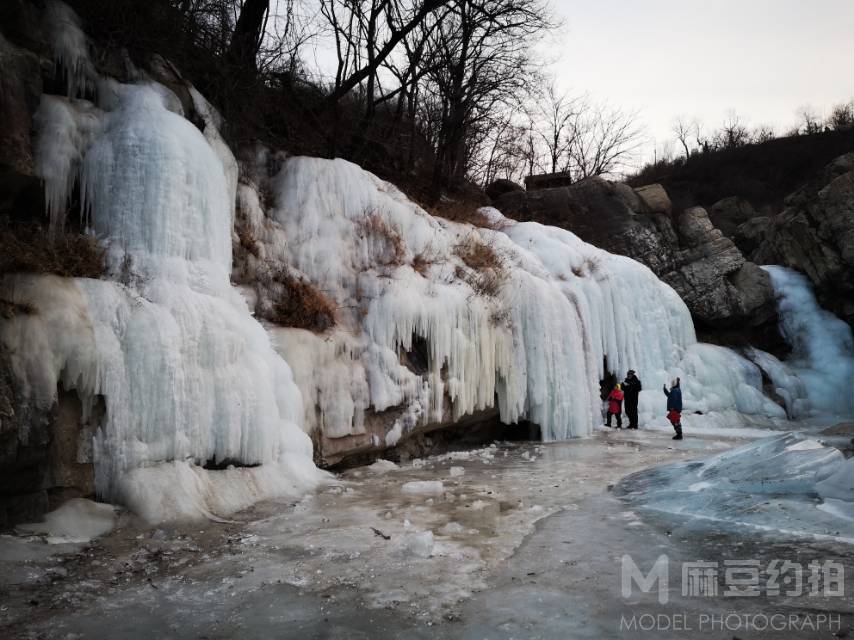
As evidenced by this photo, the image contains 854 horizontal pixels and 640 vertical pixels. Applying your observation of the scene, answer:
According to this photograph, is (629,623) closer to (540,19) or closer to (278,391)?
(278,391)

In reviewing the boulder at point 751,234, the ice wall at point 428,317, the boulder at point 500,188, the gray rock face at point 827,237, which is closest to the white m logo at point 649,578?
the ice wall at point 428,317

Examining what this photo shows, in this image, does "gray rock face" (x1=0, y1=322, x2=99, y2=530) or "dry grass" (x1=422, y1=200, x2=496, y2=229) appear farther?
"dry grass" (x1=422, y1=200, x2=496, y2=229)

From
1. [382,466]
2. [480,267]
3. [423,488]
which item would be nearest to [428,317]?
[480,267]

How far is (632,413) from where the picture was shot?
12.8 metres

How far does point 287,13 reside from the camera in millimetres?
11828

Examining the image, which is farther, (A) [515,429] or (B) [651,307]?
(B) [651,307]

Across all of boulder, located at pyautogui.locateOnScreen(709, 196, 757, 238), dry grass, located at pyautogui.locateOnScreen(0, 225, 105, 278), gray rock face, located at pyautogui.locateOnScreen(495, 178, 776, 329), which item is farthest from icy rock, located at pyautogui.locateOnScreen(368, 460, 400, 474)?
boulder, located at pyautogui.locateOnScreen(709, 196, 757, 238)

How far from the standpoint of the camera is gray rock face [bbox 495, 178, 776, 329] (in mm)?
18688

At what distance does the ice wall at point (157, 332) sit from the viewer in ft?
16.2

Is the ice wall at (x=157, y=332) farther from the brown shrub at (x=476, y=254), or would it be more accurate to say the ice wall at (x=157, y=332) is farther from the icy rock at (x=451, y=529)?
the brown shrub at (x=476, y=254)

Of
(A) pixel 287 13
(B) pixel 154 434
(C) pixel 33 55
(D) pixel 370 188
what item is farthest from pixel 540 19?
(B) pixel 154 434

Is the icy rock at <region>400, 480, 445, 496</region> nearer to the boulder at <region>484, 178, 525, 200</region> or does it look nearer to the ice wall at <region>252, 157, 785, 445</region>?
the ice wall at <region>252, 157, 785, 445</region>

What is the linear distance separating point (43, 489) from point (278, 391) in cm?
266

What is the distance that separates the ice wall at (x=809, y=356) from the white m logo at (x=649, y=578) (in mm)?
15432
